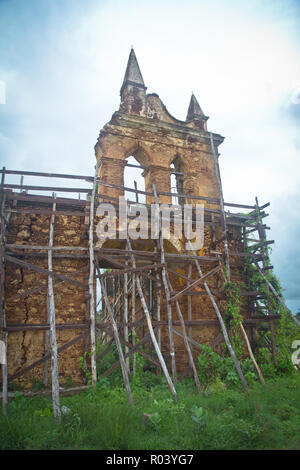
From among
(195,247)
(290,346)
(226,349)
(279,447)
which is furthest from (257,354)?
(279,447)

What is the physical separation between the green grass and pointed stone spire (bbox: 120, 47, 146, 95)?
10525 millimetres

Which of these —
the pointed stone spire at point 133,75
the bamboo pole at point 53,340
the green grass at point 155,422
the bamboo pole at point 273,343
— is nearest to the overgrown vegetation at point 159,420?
the green grass at point 155,422

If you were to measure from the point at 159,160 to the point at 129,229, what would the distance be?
353 centimetres

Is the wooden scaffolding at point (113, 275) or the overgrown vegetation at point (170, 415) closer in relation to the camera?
the overgrown vegetation at point (170, 415)

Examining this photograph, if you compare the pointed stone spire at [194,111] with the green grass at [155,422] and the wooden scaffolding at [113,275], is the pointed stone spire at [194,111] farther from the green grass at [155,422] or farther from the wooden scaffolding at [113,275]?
the green grass at [155,422]

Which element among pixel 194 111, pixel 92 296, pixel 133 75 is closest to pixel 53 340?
pixel 92 296

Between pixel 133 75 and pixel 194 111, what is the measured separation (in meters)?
2.89

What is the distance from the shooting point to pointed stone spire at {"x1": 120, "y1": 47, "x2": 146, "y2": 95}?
11.4m

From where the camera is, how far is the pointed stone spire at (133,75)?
1143 cm

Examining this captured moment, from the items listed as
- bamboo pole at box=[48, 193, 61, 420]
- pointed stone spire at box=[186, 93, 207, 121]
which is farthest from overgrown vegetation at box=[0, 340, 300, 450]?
pointed stone spire at box=[186, 93, 207, 121]

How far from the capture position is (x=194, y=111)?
1245cm

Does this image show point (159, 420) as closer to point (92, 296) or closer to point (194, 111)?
point (92, 296)

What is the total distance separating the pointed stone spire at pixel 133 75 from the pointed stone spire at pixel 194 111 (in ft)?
7.59

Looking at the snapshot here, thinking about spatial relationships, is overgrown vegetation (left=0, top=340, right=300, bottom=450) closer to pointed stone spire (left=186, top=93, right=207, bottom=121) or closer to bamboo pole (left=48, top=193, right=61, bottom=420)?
bamboo pole (left=48, top=193, right=61, bottom=420)
